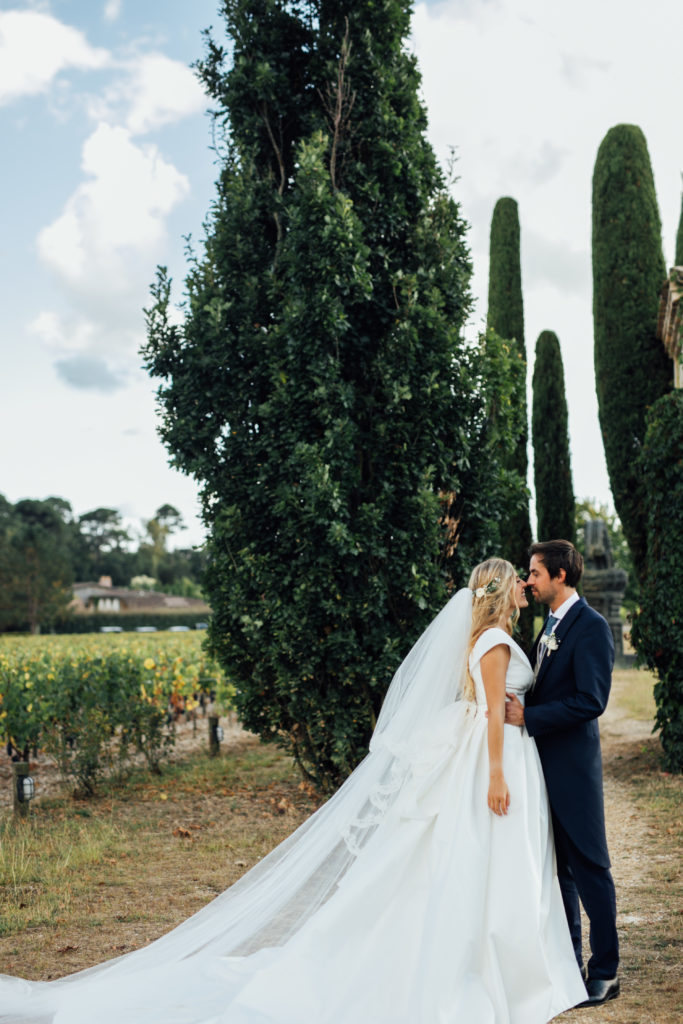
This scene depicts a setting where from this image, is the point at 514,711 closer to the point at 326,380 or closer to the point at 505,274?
the point at 326,380

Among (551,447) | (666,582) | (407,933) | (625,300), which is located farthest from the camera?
(551,447)

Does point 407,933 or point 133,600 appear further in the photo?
point 133,600

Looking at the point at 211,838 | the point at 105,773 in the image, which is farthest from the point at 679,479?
the point at 105,773

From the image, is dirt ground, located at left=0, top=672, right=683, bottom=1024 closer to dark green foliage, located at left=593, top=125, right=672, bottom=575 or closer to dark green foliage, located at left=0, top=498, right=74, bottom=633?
dark green foliage, located at left=593, top=125, right=672, bottom=575

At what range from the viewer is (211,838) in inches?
300

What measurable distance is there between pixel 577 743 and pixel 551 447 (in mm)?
19122

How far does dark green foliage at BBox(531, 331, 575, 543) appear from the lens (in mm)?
22250

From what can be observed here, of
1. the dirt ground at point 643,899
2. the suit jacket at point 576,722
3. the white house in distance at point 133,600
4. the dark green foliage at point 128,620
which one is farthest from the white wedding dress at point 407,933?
the white house in distance at point 133,600

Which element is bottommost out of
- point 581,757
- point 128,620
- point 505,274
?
point 128,620

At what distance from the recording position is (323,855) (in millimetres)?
4391

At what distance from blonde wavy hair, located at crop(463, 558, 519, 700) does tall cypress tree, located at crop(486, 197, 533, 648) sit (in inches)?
604

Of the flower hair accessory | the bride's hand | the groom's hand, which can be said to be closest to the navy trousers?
the bride's hand

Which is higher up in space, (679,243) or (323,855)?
(679,243)

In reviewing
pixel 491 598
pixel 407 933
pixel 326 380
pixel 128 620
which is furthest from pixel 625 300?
pixel 128 620
